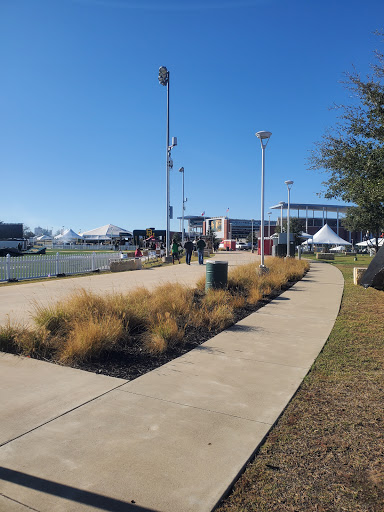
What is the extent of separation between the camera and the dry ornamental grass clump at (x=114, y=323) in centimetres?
546

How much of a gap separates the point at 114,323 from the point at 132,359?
0.79m

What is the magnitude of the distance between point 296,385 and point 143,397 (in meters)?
1.76

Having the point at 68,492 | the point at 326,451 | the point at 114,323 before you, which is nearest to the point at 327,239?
the point at 114,323

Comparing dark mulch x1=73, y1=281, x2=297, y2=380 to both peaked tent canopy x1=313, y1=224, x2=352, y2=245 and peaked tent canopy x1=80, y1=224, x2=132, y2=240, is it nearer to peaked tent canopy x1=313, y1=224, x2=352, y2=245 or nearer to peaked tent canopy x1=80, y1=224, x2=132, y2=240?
peaked tent canopy x1=313, y1=224, x2=352, y2=245

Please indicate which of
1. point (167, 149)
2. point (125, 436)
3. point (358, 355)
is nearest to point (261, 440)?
point (125, 436)

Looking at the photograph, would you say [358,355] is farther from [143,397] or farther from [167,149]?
[167,149]

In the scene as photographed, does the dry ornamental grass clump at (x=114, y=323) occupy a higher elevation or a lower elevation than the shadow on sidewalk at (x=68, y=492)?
higher

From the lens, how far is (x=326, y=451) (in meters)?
3.10

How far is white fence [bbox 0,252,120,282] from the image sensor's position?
14930mm

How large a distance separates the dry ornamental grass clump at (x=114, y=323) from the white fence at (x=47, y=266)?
8496 millimetres

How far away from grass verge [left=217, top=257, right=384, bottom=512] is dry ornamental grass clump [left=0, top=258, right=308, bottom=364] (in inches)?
97.1

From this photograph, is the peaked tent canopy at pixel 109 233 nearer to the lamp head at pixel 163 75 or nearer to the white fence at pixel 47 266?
the lamp head at pixel 163 75

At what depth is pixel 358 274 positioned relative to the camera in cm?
1418

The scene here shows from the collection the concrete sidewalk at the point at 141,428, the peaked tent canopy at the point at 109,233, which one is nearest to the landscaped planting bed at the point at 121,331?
the concrete sidewalk at the point at 141,428
